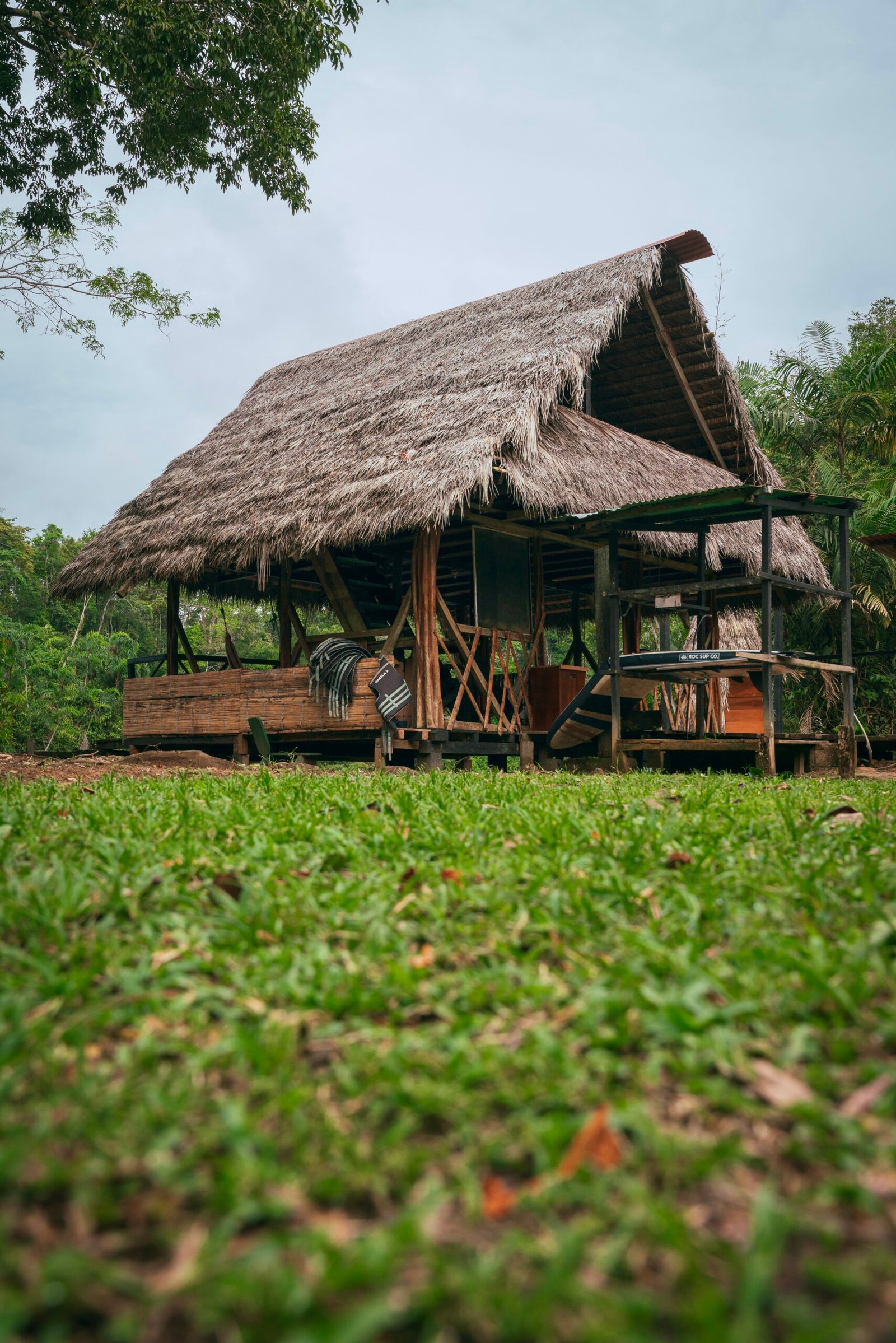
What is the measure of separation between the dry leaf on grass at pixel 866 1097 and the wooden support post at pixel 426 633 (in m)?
8.28

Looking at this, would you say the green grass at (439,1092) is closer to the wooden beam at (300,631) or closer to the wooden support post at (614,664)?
the wooden support post at (614,664)

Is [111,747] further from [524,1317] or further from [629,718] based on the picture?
[524,1317]

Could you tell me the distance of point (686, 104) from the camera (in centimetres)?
3684

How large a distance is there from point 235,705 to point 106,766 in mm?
2738

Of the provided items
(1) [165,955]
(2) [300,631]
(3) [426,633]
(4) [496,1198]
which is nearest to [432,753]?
(3) [426,633]

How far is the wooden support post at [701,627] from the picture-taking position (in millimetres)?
9930

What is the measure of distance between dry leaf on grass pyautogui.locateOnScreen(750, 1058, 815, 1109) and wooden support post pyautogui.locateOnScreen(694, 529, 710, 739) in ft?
24.9

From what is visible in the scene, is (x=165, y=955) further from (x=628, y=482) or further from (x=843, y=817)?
(x=628, y=482)

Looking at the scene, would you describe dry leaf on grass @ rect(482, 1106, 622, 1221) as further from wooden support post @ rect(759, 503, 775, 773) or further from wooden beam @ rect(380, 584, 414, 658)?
wooden beam @ rect(380, 584, 414, 658)

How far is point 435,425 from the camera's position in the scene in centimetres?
993

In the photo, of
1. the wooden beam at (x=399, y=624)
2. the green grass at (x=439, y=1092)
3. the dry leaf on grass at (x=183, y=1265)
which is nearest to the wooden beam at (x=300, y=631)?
the wooden beam at (x=399, y=624)

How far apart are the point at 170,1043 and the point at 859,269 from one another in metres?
108

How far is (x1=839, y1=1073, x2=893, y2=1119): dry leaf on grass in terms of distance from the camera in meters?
1.69

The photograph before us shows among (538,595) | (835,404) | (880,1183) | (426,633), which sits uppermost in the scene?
(835,404)
